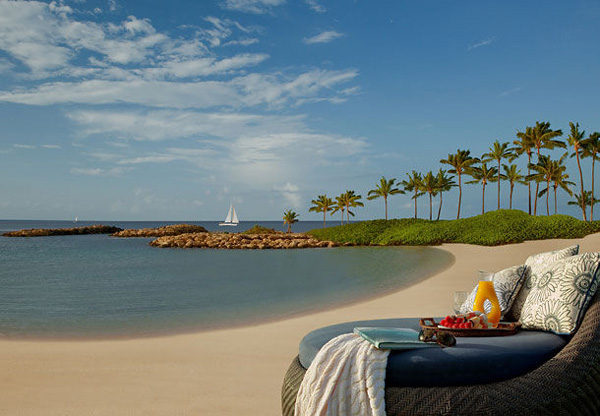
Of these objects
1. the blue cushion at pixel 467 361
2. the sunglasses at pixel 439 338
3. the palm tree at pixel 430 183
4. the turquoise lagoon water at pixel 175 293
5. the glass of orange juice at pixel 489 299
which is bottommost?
the turquoise lagoon water at pixel 175 293

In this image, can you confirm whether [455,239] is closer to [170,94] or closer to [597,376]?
[170,94]

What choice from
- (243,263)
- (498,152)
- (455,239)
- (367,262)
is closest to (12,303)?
(243,263)

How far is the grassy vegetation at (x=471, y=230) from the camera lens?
76.1 ft

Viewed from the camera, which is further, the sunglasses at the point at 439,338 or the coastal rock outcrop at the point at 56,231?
the coastal rock outcrop at the point at 56,231

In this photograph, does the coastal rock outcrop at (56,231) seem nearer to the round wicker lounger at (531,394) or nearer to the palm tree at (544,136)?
the palm tree at (544,136)

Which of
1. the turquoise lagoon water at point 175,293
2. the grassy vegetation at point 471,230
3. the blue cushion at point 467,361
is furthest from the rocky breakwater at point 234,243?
the blue cushion at point 467,361

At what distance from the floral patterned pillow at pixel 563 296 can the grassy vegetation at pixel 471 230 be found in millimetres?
22008

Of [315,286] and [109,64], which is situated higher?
[109,64]

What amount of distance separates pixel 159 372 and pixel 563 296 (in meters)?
3.42

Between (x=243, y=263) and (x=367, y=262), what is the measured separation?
4748 millimetres

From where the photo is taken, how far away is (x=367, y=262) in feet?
53.5

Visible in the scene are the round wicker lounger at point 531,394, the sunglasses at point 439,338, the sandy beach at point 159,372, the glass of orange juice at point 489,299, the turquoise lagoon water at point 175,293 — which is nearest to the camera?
the round wicker lounger at point 531,394

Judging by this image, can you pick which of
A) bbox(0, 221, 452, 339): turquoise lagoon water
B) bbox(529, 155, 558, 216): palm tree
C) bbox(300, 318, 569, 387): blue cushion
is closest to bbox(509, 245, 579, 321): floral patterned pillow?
bbox(300, 318, 569, 387): blue cushion

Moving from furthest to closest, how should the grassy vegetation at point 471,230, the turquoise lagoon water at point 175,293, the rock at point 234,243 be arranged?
the rock at point 234,243, the grassy vegetation at point 471,230, the turquoise lagoon water at point 175,293
